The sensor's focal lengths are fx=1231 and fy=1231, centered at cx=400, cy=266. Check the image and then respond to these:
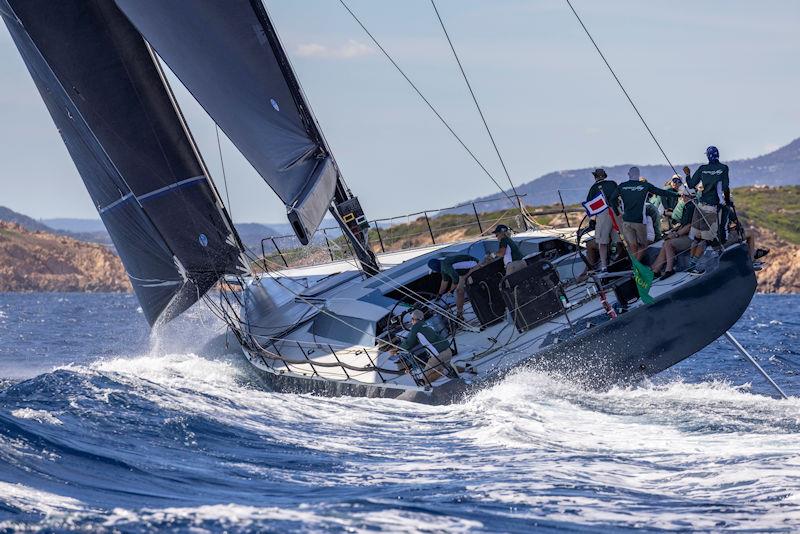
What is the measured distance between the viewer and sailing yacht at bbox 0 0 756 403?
1420cm

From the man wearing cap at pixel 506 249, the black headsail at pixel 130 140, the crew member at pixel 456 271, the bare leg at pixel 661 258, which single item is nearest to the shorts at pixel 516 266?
the man wearing cap at pixel 506 249

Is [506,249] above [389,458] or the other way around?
above

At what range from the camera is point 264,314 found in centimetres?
2014

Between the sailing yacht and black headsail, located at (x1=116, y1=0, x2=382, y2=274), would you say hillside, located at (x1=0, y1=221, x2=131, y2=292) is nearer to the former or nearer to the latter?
the sailing yacht

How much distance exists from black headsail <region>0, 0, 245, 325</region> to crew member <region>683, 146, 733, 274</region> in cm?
774

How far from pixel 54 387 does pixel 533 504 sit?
7650 mm

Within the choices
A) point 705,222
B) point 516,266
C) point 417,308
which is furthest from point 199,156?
point 705,222

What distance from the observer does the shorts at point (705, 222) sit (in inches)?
584

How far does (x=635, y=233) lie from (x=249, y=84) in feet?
18.4

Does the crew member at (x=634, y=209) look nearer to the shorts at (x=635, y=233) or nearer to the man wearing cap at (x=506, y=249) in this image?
the shorts at (x=635, y=233)

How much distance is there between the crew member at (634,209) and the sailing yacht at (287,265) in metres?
0.55

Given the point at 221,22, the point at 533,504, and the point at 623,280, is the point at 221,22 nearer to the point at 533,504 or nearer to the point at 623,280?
the point at 623,280

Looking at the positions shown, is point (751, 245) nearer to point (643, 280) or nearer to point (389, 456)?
point (643, 280)

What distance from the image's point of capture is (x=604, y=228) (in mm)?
15477
